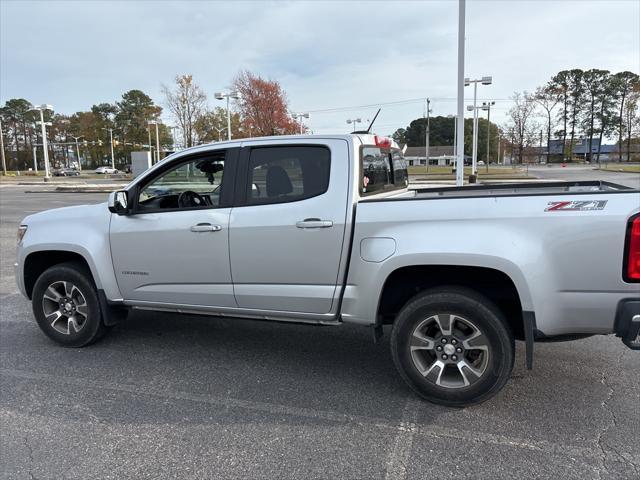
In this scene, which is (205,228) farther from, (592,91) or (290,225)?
(592,91)

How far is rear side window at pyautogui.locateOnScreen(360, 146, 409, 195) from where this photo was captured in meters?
3.96

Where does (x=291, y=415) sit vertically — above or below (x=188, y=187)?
below

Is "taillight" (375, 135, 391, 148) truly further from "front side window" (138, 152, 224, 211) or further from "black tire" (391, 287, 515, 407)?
"black tire" (391, 287, 515, 407)

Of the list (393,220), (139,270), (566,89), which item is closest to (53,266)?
(139,270)

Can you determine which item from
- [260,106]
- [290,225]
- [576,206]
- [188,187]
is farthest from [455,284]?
[260,106]

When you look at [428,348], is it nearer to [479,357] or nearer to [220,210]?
[479,357]

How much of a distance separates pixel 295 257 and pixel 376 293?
673mm

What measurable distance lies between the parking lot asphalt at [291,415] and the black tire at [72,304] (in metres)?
0.15

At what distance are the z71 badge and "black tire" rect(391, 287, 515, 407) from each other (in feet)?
2.48

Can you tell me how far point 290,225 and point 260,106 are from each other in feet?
146

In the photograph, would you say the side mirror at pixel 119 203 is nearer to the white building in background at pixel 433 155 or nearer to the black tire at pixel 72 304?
the black tire at pixel 72 304

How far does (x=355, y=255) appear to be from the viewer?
3.61 meters

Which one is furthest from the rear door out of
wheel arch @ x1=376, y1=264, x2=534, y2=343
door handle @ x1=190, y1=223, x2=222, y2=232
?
wheel arch @ x1=376, y1=264, x2=534, y2=343

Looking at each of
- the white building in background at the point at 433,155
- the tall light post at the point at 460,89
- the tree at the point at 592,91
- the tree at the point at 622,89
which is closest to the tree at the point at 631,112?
the tree at the point at 622,89
